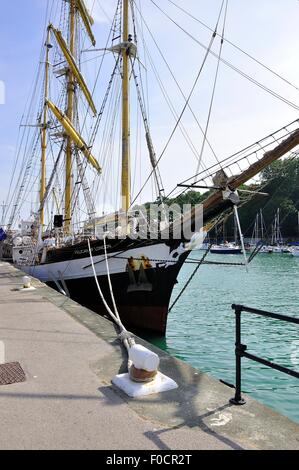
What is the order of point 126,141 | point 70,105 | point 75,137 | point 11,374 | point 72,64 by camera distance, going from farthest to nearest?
point 70,105 → point 72,64 → point 75,137 → point 126,141 → point 11,374

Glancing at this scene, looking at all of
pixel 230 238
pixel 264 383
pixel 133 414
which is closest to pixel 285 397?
pixel 264 383

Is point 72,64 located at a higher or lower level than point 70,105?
higher

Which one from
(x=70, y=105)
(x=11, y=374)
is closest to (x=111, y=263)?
(x=11, y=374)

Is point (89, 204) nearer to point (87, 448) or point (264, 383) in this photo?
point (264, 383)

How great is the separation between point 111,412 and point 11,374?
166 cm

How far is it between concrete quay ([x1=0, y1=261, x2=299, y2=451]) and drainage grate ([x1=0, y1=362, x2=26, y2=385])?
85mm

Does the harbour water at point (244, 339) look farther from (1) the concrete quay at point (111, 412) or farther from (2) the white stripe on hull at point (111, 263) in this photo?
(1) the concrete quay at point (111, 412)

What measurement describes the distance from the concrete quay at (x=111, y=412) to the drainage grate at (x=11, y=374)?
3.4 inches

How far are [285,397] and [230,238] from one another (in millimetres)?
99741

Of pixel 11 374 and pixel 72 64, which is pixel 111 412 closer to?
pixel 11 374

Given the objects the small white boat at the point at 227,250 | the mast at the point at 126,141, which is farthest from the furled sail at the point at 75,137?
the small white boat at the point at 227,250

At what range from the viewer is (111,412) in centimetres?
349

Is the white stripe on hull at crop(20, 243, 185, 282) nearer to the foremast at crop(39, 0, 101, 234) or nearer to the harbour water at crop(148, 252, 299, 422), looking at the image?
the harbour water at crop(148, 252, 299, 422)

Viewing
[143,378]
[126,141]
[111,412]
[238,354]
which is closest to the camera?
[111,412]
